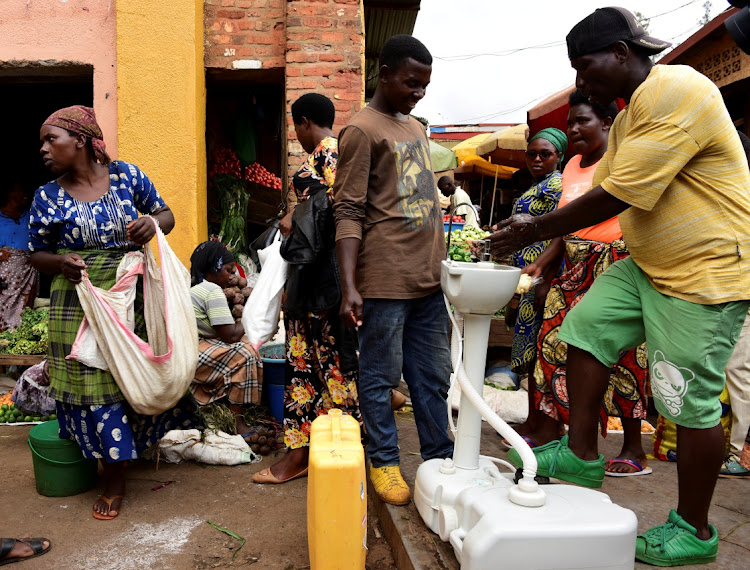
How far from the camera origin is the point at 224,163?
628cm

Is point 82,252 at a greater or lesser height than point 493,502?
greater

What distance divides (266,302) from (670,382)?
6.63ft

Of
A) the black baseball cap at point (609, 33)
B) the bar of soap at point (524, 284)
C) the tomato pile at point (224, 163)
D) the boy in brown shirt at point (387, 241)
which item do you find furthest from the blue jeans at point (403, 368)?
the tomato pile at point (224, 163)

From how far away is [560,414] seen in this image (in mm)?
3115

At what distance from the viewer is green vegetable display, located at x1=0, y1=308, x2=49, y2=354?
4.78 metres

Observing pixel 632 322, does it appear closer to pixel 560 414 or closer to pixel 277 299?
pixel 560 414

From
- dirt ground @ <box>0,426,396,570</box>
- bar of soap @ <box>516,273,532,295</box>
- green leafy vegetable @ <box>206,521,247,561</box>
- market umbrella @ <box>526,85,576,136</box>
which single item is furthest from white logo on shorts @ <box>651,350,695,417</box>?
market umbrella @ <box>526,85,576,136</box>

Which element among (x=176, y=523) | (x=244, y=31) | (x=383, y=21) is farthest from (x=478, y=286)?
(x=383, y=21)

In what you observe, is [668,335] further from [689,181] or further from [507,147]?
[507,147]

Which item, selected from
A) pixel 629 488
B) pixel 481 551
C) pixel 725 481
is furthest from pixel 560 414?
pixel 481 551

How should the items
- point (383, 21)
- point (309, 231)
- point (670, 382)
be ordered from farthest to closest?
1. point (383, 21)
2. point (309, 231)
3. point (670, 382)

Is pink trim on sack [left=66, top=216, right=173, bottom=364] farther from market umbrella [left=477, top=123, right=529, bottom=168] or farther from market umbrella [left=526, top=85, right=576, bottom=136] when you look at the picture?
market umbrella [left=477, top=123, right=529, bottom=168]

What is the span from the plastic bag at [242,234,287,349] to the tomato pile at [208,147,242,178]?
127 inches

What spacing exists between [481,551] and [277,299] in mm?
1864
